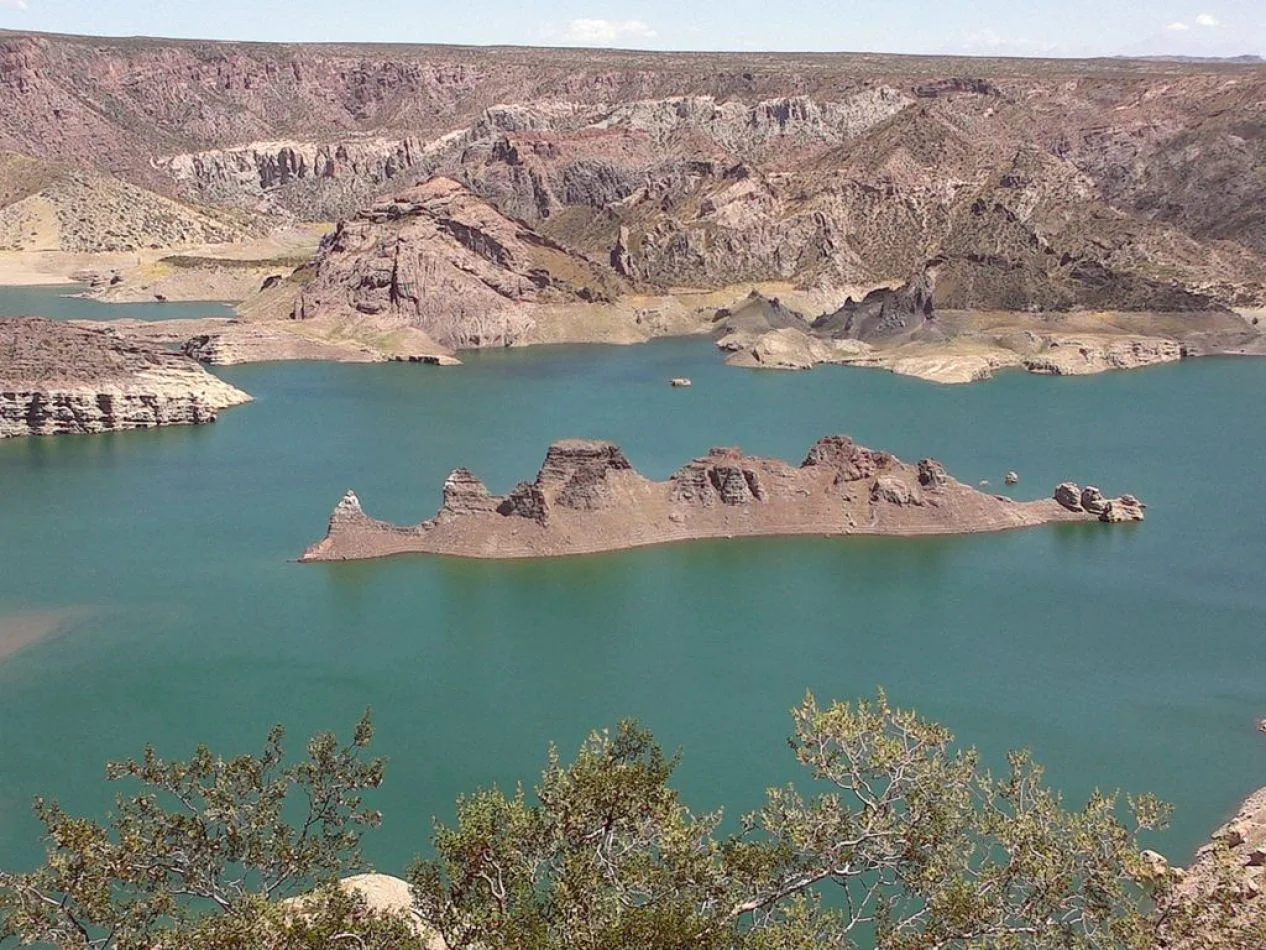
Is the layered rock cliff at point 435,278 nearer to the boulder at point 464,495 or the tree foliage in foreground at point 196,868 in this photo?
the boulder at point 464,495

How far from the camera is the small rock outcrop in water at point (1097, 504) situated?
260 feet

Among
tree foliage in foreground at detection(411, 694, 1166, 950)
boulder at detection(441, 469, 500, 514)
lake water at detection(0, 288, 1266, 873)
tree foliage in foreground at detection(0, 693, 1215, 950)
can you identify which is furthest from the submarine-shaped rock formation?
tree foliage in foreground at detection(411, 694, 1166, 950)

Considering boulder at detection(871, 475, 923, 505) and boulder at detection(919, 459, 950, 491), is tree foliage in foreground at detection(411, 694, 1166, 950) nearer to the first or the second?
boulder at detection(871, 475, 923, 505)

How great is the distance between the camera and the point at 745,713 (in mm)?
51281

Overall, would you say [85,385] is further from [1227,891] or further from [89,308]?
[1227,891]

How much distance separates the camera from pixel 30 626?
60125 mm

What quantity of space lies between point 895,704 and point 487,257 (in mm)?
126598

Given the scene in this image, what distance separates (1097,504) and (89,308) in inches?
5690

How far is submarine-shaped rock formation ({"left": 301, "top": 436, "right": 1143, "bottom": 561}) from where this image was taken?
71.4 meters

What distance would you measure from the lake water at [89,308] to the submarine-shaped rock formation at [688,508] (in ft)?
374

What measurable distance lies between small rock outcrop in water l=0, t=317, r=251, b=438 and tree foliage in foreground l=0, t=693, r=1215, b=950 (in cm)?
7955

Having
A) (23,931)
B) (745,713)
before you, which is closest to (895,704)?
(745,713)

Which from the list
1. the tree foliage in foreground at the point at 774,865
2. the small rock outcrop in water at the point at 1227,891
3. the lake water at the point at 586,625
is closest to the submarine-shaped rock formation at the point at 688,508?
the lake water at the point at 586,625

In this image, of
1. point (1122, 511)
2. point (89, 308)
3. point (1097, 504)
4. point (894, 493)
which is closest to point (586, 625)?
point (894, 493)
